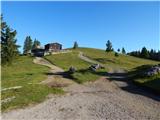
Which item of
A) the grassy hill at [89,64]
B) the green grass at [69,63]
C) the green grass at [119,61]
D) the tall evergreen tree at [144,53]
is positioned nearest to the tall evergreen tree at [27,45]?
the green grass at [119,61]

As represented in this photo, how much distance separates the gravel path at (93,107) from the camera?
1791cm

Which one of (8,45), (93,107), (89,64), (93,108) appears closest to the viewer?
A: (93,108)

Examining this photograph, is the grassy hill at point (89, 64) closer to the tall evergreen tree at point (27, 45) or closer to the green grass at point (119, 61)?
the green grass at point (119, 61)

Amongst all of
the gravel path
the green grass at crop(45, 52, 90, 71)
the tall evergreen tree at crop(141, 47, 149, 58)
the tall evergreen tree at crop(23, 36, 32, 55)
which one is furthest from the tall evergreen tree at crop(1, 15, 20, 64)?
the tall evergreen tree at crop(141, 47, 149, 58)

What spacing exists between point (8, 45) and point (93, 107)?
48652mm

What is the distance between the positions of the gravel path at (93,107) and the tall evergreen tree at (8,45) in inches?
1512

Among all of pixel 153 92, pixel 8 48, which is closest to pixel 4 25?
pixel 8 48

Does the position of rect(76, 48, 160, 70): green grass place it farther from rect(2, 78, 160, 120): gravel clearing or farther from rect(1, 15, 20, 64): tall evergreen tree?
rect(2, 78, 160, 120): gravel clearing

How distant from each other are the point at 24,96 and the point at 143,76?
1989 centimetres

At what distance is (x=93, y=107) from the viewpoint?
67.9ft

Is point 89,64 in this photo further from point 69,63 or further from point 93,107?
point 93,107

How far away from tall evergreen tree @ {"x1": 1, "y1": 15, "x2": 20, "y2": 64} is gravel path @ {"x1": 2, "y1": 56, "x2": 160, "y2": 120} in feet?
126

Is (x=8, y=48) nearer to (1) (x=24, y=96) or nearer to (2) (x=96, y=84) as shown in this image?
(2) (x=96, y=84)

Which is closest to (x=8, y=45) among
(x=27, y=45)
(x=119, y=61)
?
(x=119, y=61)
